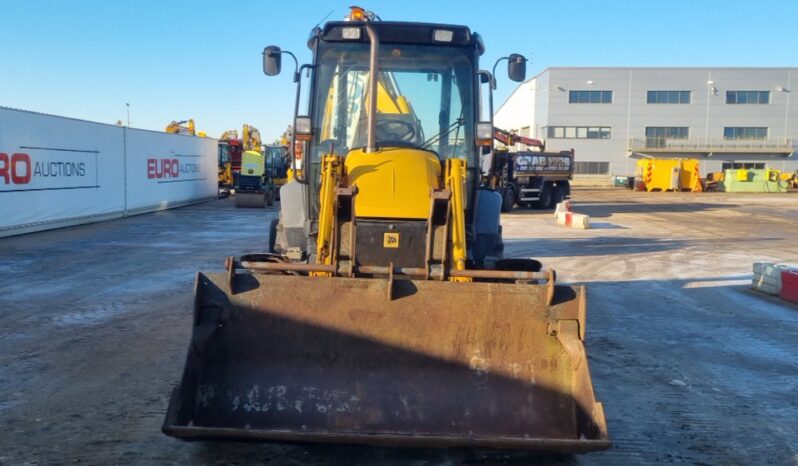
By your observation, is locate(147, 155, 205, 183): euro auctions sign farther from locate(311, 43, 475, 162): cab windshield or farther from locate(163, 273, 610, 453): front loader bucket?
locate(163, 273, 610, 453): front loader bucket

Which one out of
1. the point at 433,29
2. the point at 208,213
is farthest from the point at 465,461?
the point at 208,213

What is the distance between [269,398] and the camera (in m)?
4.48

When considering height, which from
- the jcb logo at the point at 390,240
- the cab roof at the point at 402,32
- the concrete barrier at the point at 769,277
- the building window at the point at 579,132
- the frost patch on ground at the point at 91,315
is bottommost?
the frost patch on ground at the point at 91,315

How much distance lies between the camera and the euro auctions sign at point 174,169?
85.4ft

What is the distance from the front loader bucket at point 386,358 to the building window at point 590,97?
5717 cm

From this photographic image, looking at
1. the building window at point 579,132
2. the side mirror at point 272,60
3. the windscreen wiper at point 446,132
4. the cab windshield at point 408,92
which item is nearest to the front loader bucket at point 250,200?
the side mirror at point 272,60

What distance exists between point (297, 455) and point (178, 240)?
42.9ft

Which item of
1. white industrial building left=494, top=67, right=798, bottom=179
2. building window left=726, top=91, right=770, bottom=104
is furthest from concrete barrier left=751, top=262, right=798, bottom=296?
building window left=726, top=91, right=770, bottom=104

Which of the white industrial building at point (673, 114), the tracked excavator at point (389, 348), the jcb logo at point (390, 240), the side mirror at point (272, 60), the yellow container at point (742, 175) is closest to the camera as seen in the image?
the tracked excavator at point (389, 348)

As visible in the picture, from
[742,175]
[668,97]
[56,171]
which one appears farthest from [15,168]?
[668,97]

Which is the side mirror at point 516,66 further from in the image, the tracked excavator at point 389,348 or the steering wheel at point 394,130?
the tracked excavator at point 389,348

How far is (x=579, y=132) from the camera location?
59.2m

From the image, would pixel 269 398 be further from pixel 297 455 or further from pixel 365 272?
pixel 365 272

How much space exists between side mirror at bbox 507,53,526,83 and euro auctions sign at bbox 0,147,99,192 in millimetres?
13514
